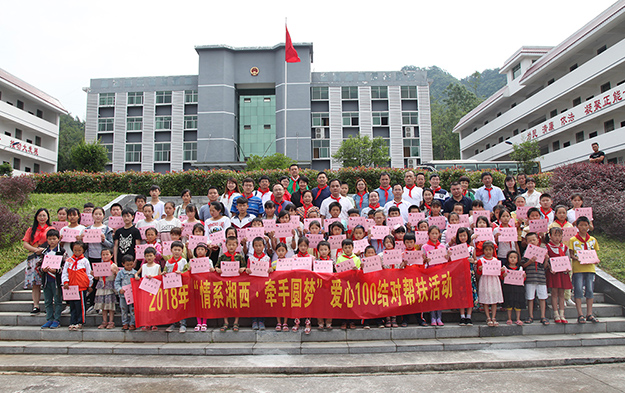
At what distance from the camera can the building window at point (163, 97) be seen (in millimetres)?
41562

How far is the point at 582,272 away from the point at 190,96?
40.4 meters

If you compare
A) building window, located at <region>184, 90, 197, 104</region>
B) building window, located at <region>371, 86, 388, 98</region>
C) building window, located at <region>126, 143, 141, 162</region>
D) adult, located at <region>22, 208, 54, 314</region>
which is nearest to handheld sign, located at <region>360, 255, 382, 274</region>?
adult, located at <region>22, 208, 54, 314</region>

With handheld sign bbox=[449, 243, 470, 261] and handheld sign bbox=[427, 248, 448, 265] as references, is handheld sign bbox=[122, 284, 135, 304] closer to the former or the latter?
A: handheld sign bbox=[427, 248, 448, 265]

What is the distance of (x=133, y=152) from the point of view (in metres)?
41.7

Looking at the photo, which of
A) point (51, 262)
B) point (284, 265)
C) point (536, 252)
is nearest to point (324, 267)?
point (284, 265)

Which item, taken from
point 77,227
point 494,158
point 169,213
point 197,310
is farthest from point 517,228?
point 494,158

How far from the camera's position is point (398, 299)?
616 cm

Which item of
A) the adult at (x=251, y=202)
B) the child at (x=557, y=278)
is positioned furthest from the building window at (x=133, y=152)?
the child at (x=557, y=278)

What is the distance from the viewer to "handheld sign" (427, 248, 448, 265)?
6273 mm

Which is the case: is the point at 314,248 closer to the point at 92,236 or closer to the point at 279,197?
the point at 279,197

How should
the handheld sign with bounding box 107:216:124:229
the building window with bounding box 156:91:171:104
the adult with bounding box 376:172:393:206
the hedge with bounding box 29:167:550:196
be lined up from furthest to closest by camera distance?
the building window with bounding box 156:91:171:104 → the hedge with bounding box 29:167:550:196 → the adult with bounding box 376:172:393:206 → the handheld sign with bounding box 107:216:124:229

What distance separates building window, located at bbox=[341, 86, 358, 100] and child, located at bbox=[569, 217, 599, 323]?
3658 cm

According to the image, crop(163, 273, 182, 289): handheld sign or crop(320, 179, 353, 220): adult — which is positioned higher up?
crop(320, 179, 353, 220): adult

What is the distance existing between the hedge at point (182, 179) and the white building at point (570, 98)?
13.5m
